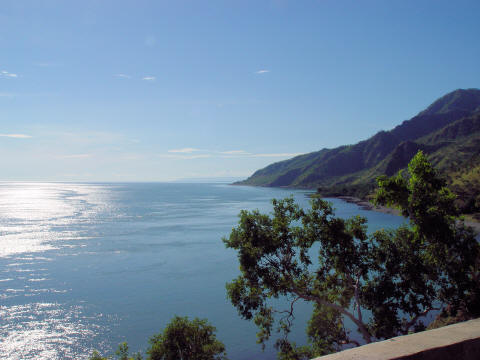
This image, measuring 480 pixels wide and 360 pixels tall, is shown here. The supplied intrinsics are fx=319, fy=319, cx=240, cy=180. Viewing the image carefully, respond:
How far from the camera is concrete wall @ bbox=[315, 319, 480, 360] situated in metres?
4.21

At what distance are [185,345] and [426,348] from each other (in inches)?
629

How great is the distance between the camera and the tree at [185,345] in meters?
17.0

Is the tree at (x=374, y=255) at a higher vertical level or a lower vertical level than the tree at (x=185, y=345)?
higher

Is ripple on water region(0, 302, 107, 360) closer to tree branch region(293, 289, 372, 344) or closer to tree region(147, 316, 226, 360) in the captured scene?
tree region(147, 316, 226, 360)

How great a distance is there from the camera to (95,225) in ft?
328

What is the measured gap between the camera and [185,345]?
57.9 ft

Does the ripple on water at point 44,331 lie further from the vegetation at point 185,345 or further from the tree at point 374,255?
the tree at point 374,255

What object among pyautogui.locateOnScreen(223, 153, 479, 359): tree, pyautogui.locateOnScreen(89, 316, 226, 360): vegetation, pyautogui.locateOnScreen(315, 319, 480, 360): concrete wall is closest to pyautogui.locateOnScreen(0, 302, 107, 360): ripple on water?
pyautogui.locateOnScreen(89, 316, 226, 360): vegetation

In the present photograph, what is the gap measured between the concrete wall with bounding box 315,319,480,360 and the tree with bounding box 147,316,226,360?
47.1 feet

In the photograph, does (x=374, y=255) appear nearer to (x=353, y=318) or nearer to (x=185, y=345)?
(x=353, y=318)

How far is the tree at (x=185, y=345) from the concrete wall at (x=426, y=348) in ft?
47.1

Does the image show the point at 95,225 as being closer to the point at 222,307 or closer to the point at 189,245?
the point at 189,245

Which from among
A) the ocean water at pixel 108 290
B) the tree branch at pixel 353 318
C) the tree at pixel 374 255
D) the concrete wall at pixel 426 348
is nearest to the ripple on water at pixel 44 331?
the ocean water at pixel 108 290

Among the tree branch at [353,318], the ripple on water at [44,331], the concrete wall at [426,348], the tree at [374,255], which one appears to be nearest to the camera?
the concrete wall at [426,348]
